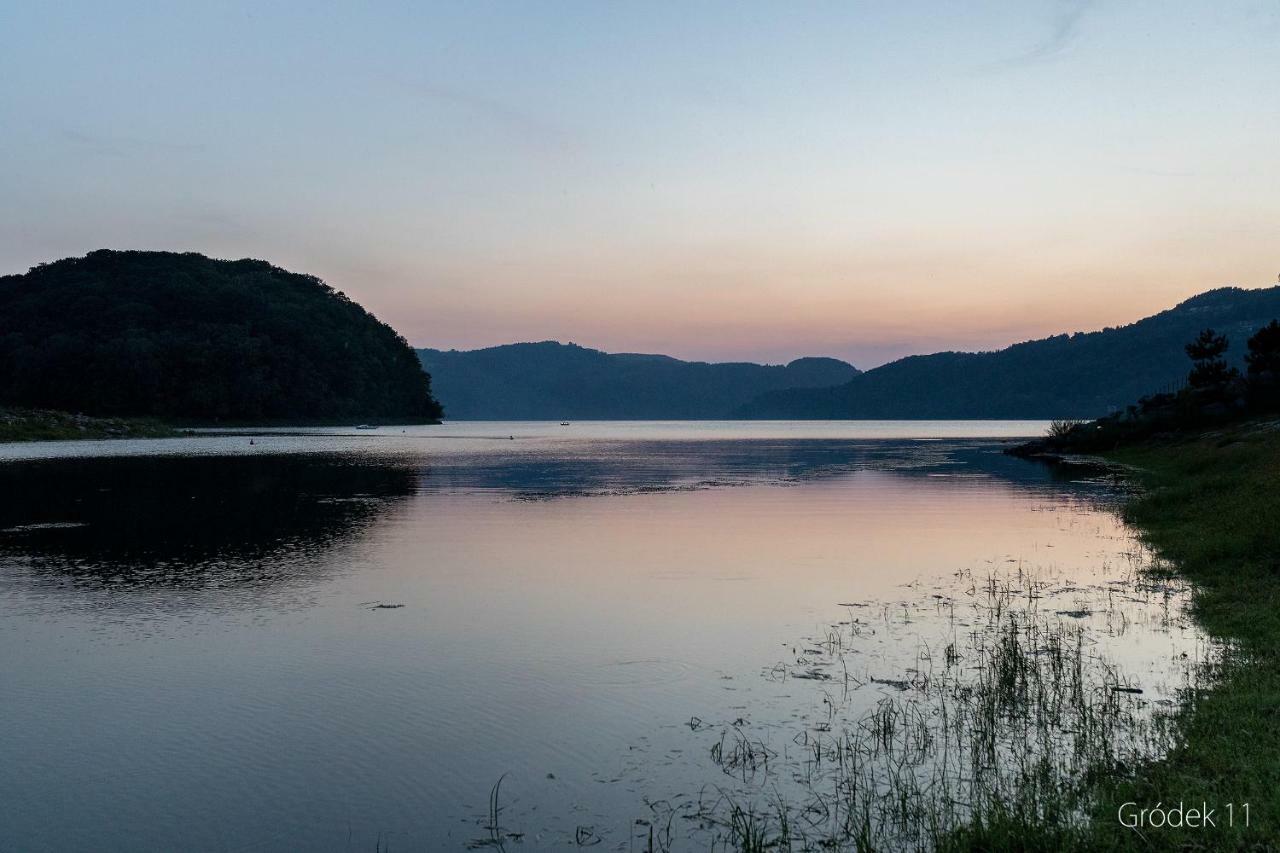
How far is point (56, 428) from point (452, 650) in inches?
4810

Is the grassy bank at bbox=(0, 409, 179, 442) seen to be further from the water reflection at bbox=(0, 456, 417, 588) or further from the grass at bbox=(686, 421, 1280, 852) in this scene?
the grass at bbox=(686, 421, 1280, 852)

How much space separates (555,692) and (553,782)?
3.72 m

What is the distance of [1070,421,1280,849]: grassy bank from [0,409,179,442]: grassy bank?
114 m

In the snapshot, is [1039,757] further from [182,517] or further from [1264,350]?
[1264,350]

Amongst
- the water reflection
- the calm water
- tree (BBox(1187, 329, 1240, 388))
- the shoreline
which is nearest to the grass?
the shoreline

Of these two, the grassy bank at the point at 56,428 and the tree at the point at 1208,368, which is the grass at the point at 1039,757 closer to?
the tree at the point at 1208,368

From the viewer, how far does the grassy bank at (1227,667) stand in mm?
9039

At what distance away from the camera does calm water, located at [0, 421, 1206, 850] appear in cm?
1083

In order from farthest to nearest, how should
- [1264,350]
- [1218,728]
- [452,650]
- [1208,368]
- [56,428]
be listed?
[56,428] < [1208,368] < [1264,350] < [452,650] < [1218,728]

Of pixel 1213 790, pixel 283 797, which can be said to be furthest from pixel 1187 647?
pixel 283 797

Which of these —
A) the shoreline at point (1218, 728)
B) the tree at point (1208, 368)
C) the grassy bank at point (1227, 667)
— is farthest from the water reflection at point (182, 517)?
the tree at point (1208, 368)

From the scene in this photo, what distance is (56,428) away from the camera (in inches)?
4601

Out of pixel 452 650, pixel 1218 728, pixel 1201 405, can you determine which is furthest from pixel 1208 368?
pixel 452 650

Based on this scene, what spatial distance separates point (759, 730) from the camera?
1310cm
